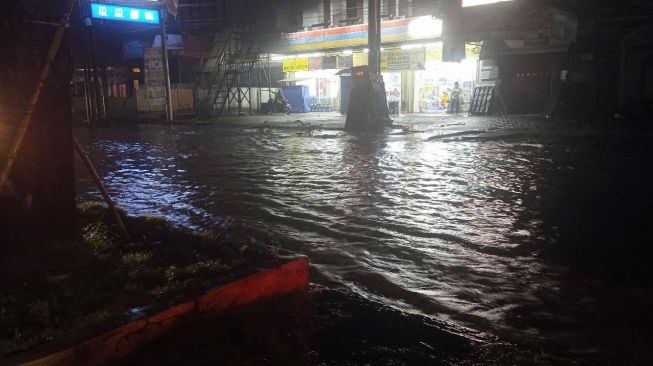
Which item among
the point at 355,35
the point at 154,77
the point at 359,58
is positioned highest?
the point at 355,35

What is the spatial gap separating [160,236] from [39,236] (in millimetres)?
1002

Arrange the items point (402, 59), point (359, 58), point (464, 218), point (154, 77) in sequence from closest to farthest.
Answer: point (464, 218)
point (402, 59)
point (359, 58)
point (154, 77)

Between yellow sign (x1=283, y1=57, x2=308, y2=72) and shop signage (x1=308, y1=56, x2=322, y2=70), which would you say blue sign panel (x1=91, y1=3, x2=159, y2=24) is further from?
shop signage (x1=308, y1=56, x2=322, y2=70)

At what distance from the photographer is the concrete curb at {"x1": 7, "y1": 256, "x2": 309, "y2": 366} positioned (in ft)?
8.60

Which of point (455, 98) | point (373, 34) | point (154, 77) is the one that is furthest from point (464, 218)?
point (154, 77)

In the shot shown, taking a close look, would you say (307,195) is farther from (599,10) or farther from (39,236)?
(599,10)

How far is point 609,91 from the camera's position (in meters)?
19.0

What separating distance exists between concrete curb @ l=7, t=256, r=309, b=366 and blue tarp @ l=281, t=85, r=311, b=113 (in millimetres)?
32756

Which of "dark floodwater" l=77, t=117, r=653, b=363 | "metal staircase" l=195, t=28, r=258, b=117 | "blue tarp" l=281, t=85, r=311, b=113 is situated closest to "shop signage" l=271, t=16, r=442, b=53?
"metal staircase" l=195, t=28, r=258, b=117

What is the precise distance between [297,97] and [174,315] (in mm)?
33705

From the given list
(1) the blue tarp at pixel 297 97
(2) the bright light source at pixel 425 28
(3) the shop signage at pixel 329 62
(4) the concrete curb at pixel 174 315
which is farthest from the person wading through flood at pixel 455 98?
(4) the concrete curb at pixel 174 315

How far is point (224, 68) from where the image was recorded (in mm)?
34094

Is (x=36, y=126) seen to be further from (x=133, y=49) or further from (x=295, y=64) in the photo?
(x=133, y=49)

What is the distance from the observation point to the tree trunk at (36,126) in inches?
158
